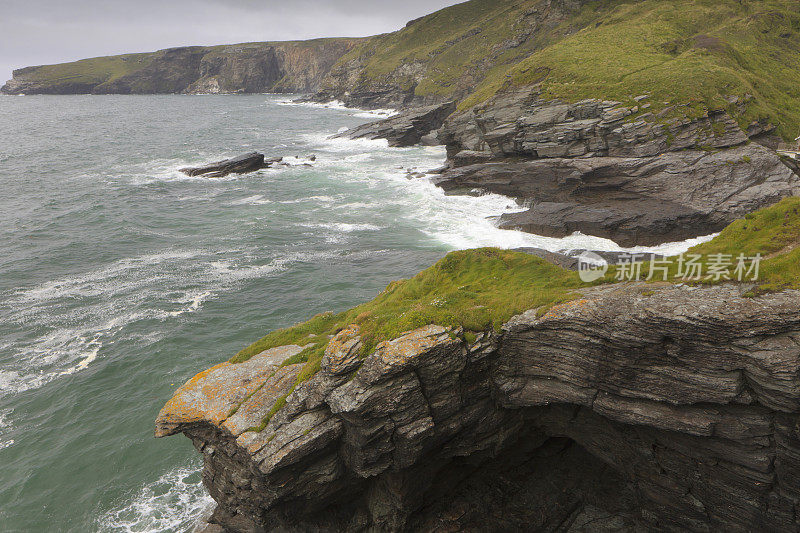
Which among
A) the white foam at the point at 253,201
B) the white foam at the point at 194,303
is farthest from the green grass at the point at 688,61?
the white foam at the point at 194,303

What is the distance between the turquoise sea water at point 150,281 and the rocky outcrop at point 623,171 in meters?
3.84

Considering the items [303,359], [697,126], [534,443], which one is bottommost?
[534,443]

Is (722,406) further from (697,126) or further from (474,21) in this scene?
(474,21)

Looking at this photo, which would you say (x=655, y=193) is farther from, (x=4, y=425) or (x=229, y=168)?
(x=229, y=168)

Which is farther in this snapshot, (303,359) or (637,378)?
(303,359)

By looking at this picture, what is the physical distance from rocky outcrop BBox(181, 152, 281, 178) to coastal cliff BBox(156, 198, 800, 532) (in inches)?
2807

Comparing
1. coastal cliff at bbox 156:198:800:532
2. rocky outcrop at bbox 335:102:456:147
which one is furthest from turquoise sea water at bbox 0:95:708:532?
rocky outcrop at bbox 335:102:456:147

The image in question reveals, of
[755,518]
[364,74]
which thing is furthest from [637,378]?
[364,74]

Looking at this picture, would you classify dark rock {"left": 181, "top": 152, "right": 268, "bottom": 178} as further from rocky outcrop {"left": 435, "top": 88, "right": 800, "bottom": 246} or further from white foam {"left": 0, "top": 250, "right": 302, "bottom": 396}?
rocky outcrop {"left": 435, "top": 88, "right": 800, "bottom": 246}

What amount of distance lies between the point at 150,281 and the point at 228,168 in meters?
46.4

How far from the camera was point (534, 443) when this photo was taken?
64.0 feet

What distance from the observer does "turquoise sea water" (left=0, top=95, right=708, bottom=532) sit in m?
23.3

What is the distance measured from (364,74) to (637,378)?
20497 cm

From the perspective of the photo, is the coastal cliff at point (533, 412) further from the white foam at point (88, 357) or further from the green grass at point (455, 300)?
the white foam at point (88, 357)
